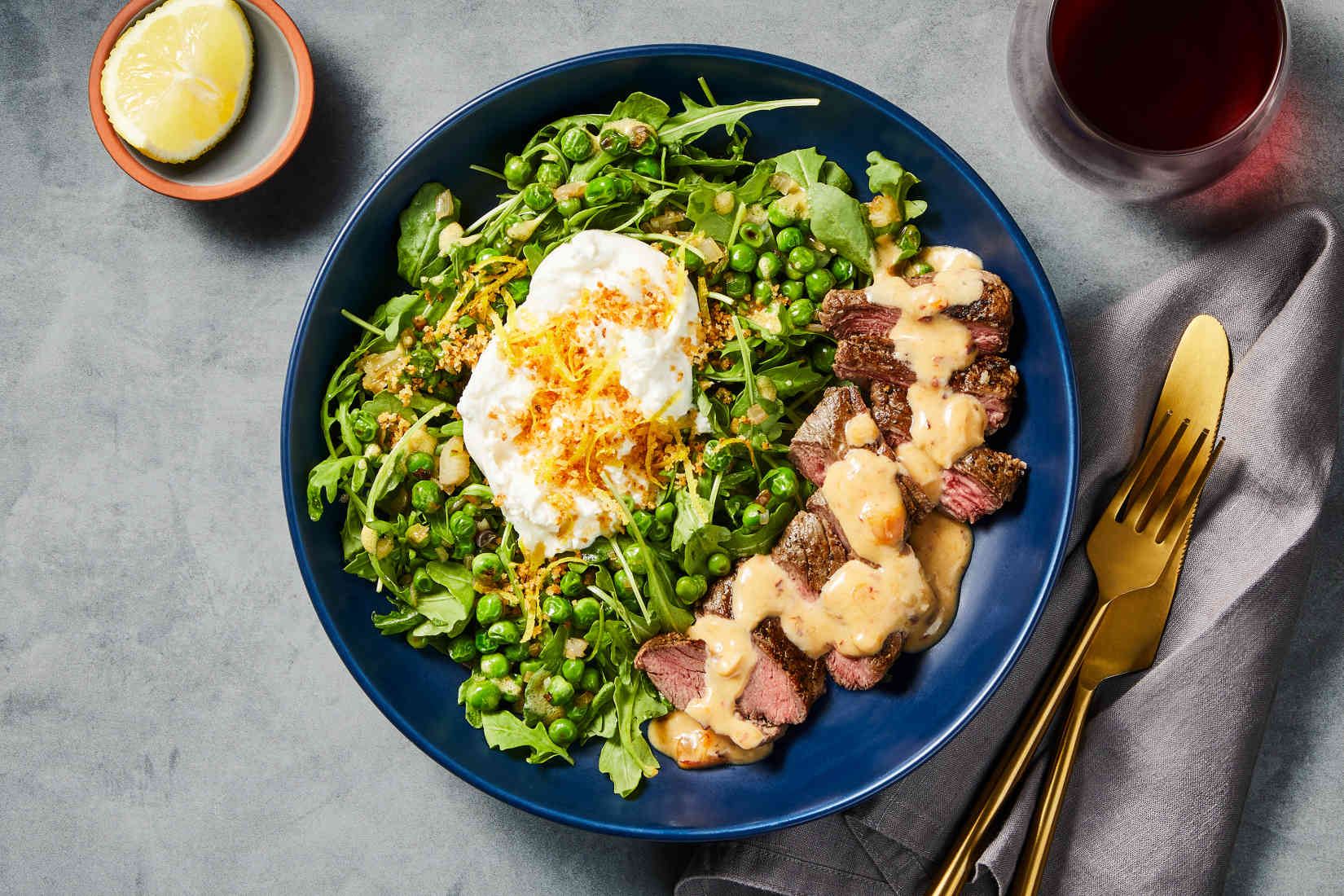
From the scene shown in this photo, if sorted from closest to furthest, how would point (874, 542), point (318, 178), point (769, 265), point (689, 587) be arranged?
point (874, 542) → point (689, 587) → point (769, 265) → point (318, 178)

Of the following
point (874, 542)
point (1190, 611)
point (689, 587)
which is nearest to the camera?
point (874, 542)

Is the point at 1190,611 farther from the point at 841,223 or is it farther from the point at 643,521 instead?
the point at 643,521

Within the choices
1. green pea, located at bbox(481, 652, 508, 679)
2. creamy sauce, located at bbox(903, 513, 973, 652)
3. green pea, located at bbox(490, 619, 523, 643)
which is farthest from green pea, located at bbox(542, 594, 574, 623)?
creamy sauce, located at bbox(903, 513, 973, 652)

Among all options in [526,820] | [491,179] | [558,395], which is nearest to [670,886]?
[526,820]

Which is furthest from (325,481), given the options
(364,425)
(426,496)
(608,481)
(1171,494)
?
(1171,494)

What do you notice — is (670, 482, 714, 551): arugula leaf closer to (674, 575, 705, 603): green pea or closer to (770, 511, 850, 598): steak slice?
(674, 575, 705, 603): green pea

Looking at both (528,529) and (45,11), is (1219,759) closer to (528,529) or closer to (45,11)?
(528,529)
